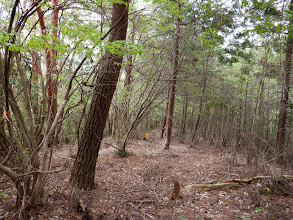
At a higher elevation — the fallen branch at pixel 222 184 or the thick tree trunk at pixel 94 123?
the thick tree trunk at pixel 94 123

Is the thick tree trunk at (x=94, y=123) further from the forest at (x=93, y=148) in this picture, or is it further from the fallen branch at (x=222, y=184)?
the fallen branch at (x=222, y=184)

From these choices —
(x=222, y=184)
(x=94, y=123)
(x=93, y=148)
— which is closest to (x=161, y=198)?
(x=222, y=184)

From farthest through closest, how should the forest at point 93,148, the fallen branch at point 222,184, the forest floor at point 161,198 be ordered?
the fallen branch at point 222,184
the forest floor at point 161,198
the forest at point 93,148

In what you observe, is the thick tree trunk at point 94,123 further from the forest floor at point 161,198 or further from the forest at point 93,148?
the forest floor at point 161,198

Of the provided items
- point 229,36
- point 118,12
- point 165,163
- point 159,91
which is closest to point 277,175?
point 165,163

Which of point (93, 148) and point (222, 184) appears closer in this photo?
point (93, 148)

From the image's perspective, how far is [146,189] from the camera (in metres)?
4.74

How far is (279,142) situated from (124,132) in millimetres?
6404

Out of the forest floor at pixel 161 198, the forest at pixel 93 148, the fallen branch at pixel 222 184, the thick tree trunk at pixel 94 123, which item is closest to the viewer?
the forest at pixel 93 148

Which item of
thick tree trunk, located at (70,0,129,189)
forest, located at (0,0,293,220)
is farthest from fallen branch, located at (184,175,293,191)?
thick tree trunk, located at (70,0,129,189)

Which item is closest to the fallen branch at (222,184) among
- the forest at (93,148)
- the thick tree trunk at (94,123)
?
the forest at (93,148)

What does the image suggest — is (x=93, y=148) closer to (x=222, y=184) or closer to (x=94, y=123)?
(x=94, y=123)

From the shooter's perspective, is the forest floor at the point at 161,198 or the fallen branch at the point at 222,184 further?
the fallen branch at the point at 222,184

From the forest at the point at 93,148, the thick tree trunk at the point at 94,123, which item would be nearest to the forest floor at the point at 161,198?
the forest at the point at 93,148
